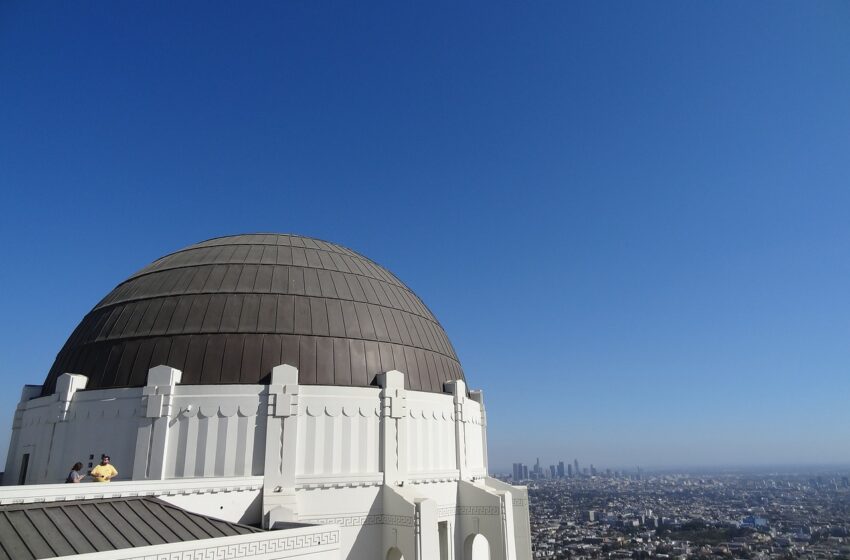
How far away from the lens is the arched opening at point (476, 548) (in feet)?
64.3

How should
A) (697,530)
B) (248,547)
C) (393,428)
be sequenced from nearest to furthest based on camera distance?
(248,547) → (393,428) → (697,530)

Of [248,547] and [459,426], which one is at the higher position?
[459,426]

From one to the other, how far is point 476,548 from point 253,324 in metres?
12.5

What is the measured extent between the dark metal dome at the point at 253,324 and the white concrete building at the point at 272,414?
64 millimetres

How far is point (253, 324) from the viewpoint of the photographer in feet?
59.8

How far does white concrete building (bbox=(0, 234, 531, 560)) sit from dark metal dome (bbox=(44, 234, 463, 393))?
0.06m

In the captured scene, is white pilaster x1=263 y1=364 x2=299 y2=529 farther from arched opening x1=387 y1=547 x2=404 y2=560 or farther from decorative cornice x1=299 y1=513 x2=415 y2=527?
arched opening x1=387 y1=547 x2=404 y2=560

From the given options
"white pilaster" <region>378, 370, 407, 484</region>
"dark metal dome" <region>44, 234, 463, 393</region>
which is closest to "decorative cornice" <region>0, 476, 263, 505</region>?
"dark metal dome" <region>44, 234, 463, 393</region>

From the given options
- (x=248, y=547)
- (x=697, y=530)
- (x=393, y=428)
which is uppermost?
(x=393, y=428)

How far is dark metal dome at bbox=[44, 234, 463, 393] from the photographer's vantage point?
1745 cm

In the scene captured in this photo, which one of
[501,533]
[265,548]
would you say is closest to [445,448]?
[501,533]

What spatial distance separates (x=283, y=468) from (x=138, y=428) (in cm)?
474

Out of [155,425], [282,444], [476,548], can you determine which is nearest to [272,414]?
[282,444]

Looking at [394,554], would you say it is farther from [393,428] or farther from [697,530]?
[697,530]
